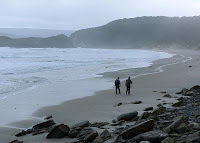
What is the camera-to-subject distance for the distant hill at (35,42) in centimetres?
16250

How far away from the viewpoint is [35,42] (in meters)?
166

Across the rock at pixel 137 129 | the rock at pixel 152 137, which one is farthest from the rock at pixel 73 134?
the rock at pixel 152 137

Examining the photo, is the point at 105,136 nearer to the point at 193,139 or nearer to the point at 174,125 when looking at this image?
the point at 174,125

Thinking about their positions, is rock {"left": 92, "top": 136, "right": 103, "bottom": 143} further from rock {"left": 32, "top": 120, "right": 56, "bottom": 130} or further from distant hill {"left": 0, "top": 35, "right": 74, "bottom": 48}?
distant hill {"left": 0, "top": 35, "right": 74, "bottom": 48}

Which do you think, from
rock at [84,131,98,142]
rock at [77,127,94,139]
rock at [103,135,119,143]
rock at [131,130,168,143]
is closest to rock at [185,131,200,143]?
rock at [131,130,168,143]

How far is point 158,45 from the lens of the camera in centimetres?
15325

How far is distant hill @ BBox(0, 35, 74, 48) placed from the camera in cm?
16250

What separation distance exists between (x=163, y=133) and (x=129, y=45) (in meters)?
179

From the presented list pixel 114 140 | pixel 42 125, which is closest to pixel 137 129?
pixel 114 140

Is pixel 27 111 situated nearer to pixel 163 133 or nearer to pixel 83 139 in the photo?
pixel 83 139

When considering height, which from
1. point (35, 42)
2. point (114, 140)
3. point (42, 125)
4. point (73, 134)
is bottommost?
point (42, 125)

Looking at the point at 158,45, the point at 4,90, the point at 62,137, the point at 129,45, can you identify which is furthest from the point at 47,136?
the point at 129,45

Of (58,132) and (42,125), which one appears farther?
(42,125)

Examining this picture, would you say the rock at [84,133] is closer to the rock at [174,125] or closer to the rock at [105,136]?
the rock at [105,136]
